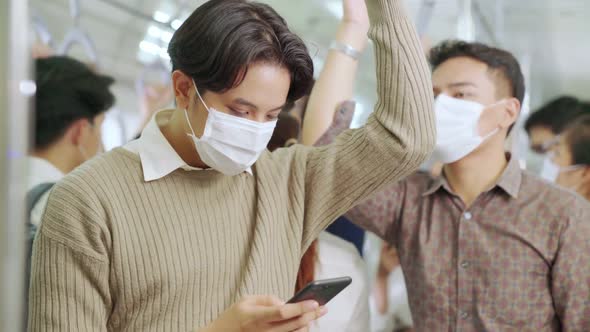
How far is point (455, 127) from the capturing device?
1.74 m

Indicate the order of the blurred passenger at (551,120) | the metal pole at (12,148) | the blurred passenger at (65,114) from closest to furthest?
the metal pole at (12,148) < the blurred passenger at (65,114) < the blurred passenger at (551,120)

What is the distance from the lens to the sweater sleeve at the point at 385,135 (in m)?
1.17

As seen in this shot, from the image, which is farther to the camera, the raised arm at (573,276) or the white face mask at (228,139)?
the raised arm at (573,276)

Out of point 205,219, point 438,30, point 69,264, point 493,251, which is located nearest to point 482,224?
point 493,251

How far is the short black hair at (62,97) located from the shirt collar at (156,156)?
944 mm

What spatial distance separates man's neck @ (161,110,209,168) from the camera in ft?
3.88

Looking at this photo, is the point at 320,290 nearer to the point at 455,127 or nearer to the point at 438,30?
the point at 455,127

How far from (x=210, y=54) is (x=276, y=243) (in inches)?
15.3

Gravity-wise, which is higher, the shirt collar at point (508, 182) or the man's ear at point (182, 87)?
the man's ear at point (182, 87)

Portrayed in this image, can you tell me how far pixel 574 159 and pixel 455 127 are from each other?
4.88ft

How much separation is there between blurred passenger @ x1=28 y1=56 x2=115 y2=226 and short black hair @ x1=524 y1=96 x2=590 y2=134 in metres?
2.28

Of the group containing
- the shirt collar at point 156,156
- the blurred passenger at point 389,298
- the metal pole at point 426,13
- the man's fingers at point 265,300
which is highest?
the metal pole at point 426,13

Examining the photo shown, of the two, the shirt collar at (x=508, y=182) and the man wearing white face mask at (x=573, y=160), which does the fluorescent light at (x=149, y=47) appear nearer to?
the shirt collar at (x=508, y=182)

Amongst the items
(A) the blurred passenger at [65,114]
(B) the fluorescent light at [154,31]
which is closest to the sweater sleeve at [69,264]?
(A) the blurred passenger at [65,114]
